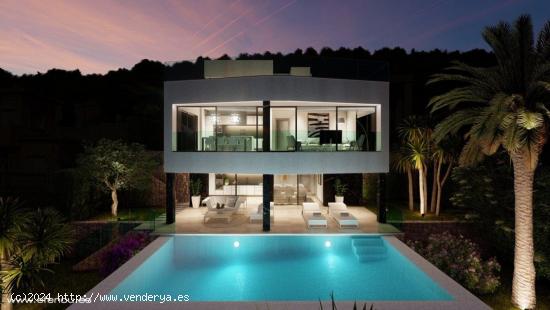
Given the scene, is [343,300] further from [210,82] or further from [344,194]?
[344,194]

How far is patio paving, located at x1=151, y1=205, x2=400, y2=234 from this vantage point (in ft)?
48.6

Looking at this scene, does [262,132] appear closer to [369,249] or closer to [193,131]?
[193,131]

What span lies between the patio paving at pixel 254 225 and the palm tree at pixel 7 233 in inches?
195

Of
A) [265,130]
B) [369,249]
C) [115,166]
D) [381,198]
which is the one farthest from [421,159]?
[115,166]

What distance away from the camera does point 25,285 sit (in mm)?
10555

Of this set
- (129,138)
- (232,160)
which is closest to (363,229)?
(232,160)

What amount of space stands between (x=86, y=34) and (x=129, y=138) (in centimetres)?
928

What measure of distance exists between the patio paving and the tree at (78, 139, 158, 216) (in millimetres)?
2895

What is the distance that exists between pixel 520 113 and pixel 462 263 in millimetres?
5287

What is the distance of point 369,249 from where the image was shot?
13.1 m

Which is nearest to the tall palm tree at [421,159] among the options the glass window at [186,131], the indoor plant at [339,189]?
the indoor plant at [339,189]

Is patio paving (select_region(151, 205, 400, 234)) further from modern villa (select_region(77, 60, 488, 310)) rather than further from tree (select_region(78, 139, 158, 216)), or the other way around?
tree (select_region(78, 139, 158, 216))

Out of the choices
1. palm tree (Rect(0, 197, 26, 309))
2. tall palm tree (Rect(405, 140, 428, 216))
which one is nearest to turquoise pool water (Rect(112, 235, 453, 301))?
palm tree (Rect(0, 197, 26, 309))

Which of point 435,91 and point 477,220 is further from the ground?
point 435,91
